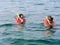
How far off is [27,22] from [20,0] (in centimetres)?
1169

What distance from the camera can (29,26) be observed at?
17.2 meters

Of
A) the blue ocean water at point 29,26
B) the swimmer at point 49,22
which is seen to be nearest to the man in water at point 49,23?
the swimmer at point 49,22

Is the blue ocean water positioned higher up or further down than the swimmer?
further down

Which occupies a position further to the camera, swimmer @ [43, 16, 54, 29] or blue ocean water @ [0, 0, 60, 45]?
swimmer @ [43, 16, 54, 29]

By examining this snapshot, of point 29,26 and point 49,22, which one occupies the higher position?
point 49,22

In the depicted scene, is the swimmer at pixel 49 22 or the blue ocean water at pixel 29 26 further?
the swimmer at pixel 49 22

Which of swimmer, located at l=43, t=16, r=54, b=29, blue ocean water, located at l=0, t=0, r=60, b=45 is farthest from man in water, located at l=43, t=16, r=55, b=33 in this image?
blue ocean water, located at l=0, t=0, r=60, b=45

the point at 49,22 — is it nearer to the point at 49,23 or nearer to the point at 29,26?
the point at 49,23

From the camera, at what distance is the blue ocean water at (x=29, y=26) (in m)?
14.5

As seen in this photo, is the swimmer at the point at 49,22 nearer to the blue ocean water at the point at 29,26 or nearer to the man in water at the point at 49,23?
the man in water at the point at 49,23

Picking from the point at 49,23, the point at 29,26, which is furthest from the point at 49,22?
the point at 29,26

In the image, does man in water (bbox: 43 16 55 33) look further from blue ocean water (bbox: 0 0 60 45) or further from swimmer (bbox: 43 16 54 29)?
blue ocean water (bbox: 0 0 60 45)

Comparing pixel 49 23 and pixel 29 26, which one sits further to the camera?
pixel 29 26

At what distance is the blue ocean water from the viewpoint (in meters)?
14.5
